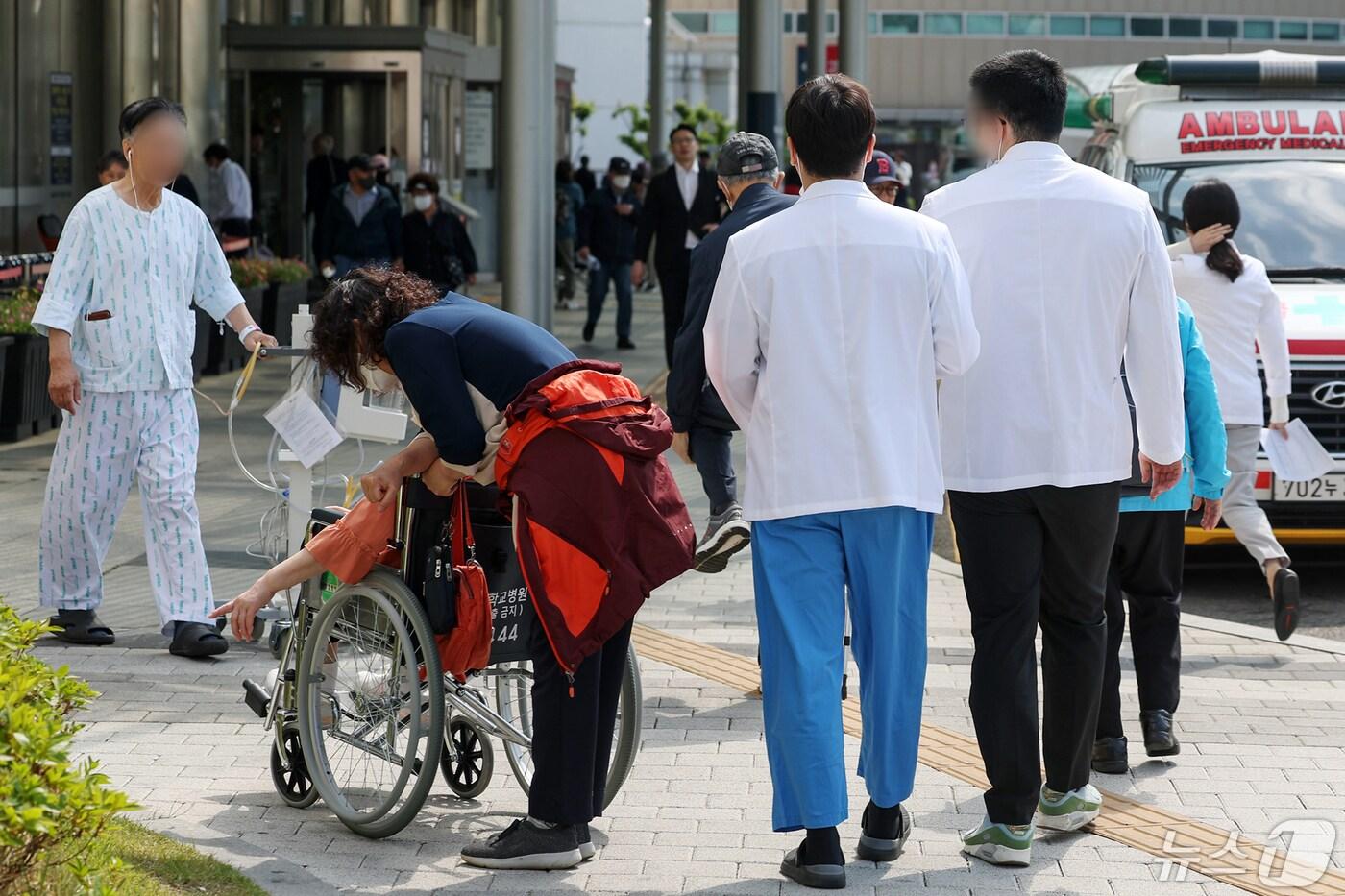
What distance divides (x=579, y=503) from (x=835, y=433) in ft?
2.01

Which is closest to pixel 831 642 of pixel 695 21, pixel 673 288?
pixel 673 288

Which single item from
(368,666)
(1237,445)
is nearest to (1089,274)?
(368,666)

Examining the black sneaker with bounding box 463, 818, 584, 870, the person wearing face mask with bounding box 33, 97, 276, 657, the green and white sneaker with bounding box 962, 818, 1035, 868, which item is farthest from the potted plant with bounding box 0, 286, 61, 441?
the green and white sneaker with bounding box 962, 818, 1035, 868

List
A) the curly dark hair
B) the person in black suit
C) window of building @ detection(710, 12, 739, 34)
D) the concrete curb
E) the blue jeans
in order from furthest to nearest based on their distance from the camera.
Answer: window of building @ detection(710, 12, 739, 34)
the blue jeans
the person in black suit
the concrete curb
the curly dark hair

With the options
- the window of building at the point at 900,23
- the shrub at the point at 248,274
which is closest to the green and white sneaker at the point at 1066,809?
the shrub at the point at 248,274

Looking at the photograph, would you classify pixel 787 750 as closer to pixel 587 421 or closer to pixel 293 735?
pixel 587 421

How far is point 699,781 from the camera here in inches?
216

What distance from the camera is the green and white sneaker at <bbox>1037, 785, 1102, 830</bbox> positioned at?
4.91 metres

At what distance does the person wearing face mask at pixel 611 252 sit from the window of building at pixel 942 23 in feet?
188

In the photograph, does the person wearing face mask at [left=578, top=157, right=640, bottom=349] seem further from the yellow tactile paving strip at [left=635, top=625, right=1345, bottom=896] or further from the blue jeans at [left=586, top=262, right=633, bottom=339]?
the yellow tactile paving strip at [left=635, top=625, right=1345, bottom=896]

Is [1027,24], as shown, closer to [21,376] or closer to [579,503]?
[21,376]

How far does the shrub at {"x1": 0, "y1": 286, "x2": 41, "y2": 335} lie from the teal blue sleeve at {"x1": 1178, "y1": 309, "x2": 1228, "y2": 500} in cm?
820

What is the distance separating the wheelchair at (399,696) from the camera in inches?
182

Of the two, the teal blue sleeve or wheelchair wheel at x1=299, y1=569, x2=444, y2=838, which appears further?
the teal blue sleeve
